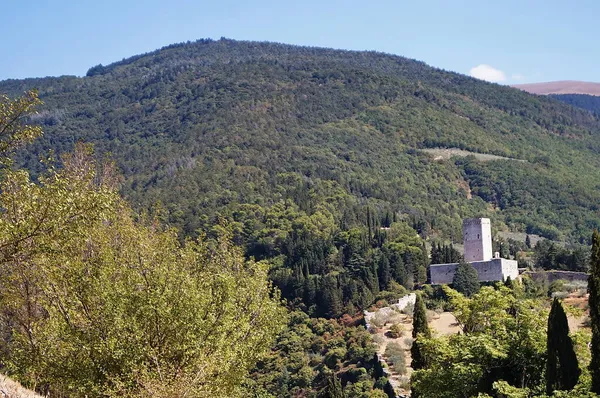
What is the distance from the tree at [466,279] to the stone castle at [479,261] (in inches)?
47.5

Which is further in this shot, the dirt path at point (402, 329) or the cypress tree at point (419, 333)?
the dirt path at point (402, 329)

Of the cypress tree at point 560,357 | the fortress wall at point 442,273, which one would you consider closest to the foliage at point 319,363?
the fortress wall at point 442,273

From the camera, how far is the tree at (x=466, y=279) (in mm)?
67131

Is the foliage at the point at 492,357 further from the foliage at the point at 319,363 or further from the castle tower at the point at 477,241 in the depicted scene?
the castle tower at the point at 477,241

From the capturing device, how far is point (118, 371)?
2002 cm

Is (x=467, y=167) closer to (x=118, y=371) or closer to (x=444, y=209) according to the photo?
(x=444, y=209)

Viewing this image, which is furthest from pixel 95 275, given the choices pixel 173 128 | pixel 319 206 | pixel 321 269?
pixel 173 128

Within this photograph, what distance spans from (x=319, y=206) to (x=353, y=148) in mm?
51348

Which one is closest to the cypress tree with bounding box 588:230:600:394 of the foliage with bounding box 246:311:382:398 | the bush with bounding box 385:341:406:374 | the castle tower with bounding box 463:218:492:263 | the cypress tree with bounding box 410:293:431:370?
the cypress tree with bounding box 410:293:431:370

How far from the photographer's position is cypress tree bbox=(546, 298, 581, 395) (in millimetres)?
24047

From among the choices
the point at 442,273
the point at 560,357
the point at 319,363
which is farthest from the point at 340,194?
the point at 560,357

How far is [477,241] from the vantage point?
73500mm

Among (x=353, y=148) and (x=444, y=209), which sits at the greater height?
(x=353, y=148)

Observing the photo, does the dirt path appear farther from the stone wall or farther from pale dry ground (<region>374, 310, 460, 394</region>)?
the stone wall
